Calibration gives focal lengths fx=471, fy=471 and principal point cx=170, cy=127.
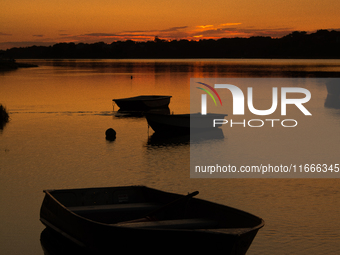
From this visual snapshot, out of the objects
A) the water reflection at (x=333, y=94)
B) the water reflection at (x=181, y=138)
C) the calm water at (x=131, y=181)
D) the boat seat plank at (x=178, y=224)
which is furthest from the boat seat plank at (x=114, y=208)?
the water reflection at (x=333, y=94)

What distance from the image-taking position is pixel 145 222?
11.2 m

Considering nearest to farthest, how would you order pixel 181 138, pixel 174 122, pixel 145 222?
pixel 145 222, pixel 181 138, pixel 174 122

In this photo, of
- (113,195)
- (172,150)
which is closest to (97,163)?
(172,150)

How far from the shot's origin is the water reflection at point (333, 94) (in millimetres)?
56263

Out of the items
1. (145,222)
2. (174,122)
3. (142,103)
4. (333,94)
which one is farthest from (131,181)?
(333,94)

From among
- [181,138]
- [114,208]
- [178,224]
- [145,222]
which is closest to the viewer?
[178,224]

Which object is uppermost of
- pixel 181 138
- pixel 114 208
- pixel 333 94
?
pixel 114 208

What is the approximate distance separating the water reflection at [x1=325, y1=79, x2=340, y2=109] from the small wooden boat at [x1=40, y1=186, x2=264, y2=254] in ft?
150

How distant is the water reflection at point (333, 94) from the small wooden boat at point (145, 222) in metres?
45.8

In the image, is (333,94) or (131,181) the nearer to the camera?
(131,181)

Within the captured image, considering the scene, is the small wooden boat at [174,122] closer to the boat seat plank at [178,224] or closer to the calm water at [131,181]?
the calm water at [131,181]

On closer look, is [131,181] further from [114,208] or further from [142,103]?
[142,103]

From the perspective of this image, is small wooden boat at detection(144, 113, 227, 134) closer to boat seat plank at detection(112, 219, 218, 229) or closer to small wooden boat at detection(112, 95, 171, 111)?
small wooden boat at detection(112, 95, 171, 111)

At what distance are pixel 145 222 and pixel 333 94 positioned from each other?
184ft
